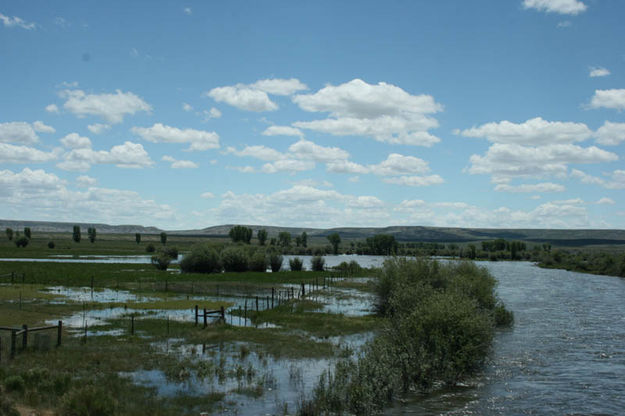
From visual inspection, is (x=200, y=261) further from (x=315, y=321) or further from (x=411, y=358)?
(x=411, y=358)

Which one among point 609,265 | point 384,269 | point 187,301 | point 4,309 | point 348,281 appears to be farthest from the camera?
point 609,265

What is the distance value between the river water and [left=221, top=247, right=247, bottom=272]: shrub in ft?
174

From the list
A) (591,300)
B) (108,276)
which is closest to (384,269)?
(591,300)

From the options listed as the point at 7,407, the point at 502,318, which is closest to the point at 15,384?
the point at 7,407

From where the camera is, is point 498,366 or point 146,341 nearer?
point 498,366

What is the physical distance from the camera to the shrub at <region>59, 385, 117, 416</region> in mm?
16781

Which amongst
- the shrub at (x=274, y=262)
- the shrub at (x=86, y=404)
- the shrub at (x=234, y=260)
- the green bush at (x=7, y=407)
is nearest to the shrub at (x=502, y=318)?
the shrub at (x=86, y=404)

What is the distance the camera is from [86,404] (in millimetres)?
17031

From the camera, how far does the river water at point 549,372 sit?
20.8m

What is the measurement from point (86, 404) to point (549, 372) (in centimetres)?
2202

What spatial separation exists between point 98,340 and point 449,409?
20.0 metres

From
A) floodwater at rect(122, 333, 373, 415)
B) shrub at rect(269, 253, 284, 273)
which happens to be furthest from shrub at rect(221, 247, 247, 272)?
floodwater at rect(122, 333, 373, 415)

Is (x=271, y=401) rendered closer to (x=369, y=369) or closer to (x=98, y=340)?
(x=369, y=369)

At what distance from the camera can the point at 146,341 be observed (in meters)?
29.6
